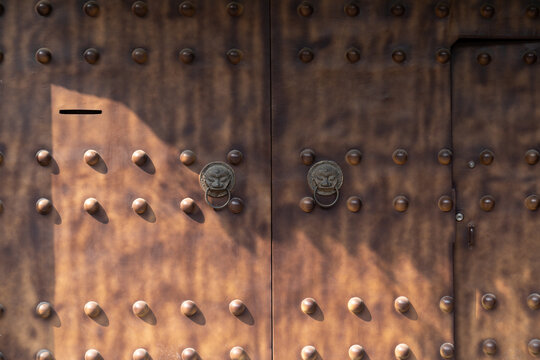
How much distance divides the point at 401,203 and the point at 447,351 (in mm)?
418

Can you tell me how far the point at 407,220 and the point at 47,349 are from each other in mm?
1028

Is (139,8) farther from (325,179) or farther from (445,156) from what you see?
(445,156)

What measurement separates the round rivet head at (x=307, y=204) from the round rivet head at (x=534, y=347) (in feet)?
2.35

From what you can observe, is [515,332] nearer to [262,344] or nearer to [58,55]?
[262,344]

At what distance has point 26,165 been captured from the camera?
4.53ft

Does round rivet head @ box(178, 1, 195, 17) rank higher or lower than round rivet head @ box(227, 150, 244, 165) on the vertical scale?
higher

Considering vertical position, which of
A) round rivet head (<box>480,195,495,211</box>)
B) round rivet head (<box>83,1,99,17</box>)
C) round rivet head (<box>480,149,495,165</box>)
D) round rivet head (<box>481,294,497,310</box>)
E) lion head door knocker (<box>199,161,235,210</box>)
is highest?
round rivet head (<box>83,1,99,17</box>)

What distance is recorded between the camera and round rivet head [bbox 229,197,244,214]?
4.55 feet

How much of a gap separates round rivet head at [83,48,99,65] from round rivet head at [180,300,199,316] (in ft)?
2.27

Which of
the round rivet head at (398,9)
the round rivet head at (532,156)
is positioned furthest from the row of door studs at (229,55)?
the round rivet head at (532,156)

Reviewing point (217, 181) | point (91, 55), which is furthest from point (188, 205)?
point (91, 55)

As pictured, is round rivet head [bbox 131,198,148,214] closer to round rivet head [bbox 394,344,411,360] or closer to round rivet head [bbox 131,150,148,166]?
round rivet head [bbox 131,150,148,166]

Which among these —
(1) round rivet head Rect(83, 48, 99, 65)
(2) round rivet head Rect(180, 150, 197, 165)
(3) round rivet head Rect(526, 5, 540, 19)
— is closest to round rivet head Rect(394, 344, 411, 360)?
(2) round rivet head Rect(180, 150, 197, 165)

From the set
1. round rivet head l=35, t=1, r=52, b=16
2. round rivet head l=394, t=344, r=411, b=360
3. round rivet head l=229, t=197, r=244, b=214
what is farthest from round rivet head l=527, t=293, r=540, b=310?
round rivet head l=35, t=1, r=52, b=16
